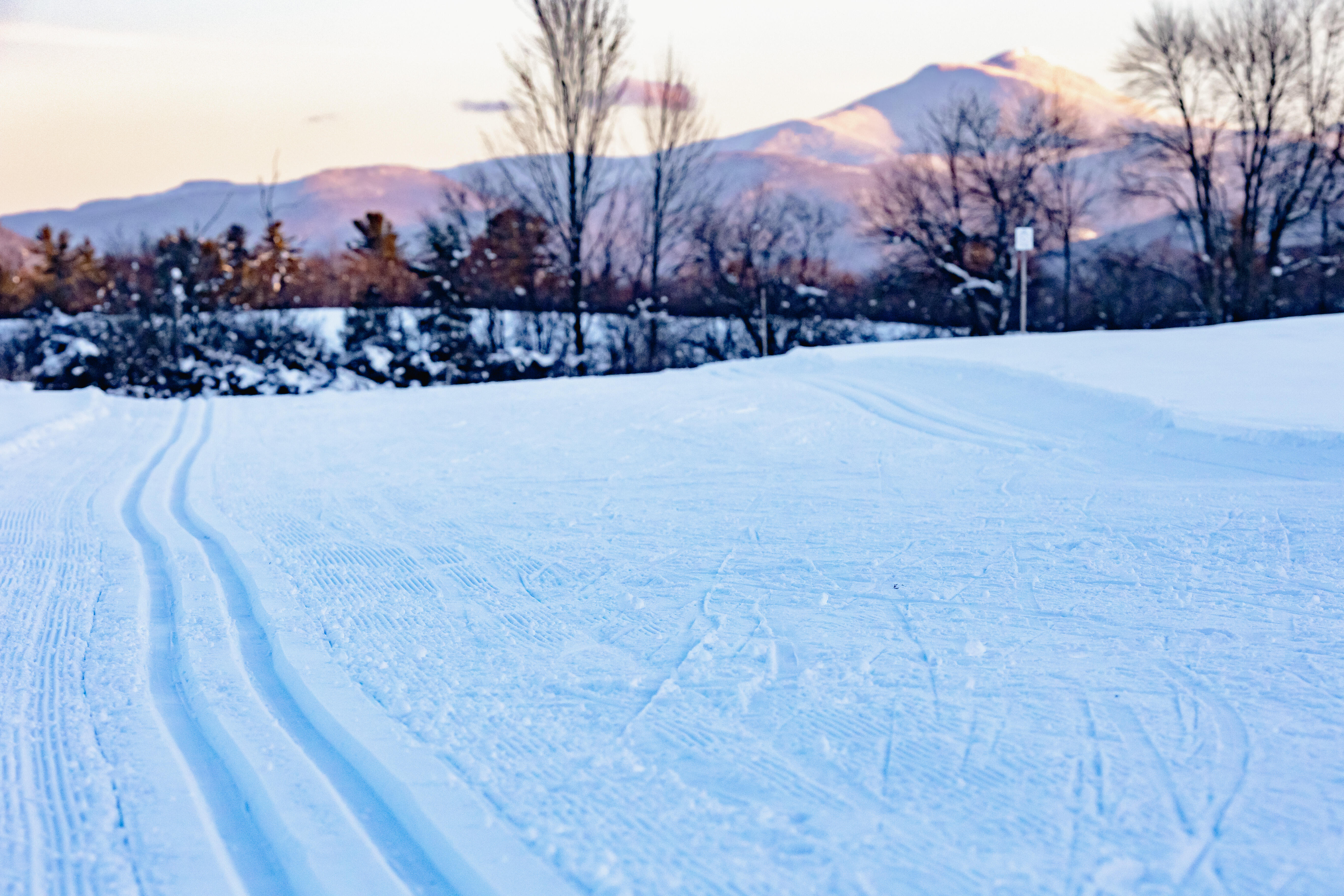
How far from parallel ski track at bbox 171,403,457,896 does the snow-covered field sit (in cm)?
2

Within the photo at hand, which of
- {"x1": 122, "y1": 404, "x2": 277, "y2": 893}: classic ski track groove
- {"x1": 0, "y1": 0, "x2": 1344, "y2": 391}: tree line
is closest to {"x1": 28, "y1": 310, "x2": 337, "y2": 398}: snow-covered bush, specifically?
{"x1": 0, "y1": 0, "x2": 1344, "y2": 391}: tree line

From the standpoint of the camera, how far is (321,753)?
9.55 ft

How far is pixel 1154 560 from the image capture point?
4.47 metres

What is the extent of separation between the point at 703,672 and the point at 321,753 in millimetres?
1237

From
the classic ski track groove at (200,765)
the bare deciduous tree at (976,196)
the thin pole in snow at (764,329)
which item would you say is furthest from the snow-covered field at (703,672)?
the bare deciduous tree at (976,196)

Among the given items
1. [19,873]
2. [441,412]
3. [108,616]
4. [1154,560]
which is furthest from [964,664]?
[441,412]

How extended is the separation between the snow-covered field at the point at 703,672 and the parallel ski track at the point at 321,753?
0.05 ft

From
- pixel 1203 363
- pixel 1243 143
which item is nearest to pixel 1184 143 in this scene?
pixel 1243 143

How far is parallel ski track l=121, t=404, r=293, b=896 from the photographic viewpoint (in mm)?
2363

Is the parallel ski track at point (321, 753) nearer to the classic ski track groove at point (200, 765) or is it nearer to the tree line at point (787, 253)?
the classic ski track groove at point (200, 765)

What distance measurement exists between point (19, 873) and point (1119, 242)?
3496 centimetres

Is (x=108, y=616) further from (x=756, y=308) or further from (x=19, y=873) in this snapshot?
(x=756, y=308)

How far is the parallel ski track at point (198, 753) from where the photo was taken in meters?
2.36

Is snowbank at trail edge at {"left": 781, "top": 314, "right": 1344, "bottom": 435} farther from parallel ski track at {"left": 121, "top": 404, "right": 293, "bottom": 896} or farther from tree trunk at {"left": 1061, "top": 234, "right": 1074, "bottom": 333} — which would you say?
tree trunk at {"left": 1061, "top": 234, "right": 1074, "bottom": 333}
